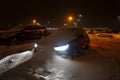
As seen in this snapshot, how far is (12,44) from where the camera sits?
22.4m

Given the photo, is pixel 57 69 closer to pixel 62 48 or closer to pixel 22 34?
pixel 62 48

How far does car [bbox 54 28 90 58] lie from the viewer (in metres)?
11.5

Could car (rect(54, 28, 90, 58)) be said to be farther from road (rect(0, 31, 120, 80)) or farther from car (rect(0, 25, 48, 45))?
car (rect(0, 25, 48, 45))

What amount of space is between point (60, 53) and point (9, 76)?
135 inches

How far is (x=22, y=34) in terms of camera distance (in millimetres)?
22859

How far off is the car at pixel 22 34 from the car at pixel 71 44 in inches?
346

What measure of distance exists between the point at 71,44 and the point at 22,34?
450 inches

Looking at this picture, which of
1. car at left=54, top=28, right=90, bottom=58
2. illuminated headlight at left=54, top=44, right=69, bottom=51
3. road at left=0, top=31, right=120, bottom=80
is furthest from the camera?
car at left=54, top=28, right=90, bottom=58

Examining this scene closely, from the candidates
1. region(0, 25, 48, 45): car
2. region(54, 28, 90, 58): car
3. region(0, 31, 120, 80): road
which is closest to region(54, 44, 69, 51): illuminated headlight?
region(54, 28, 90, 58): car

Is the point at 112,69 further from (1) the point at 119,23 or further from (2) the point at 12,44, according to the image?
(1) the point at 119,23

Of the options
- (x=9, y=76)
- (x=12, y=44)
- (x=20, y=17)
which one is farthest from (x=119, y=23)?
(x=9, y=76)

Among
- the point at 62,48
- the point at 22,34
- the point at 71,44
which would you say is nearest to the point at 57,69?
the point at 62,48

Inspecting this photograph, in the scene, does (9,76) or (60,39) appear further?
(60,39)

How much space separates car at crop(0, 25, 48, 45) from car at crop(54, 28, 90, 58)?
28.8 ft
